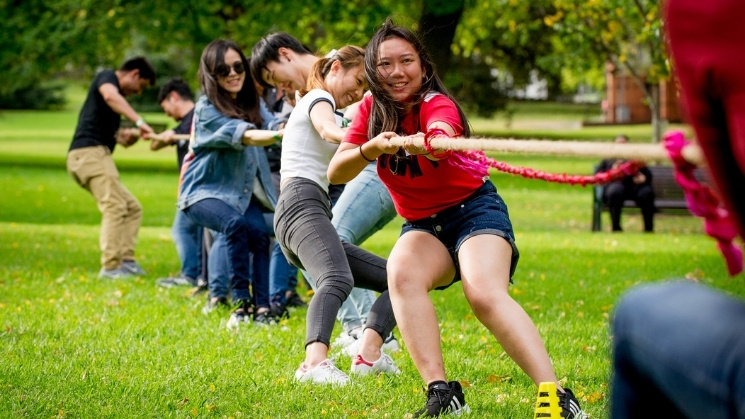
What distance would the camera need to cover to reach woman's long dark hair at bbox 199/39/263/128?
6977 mm

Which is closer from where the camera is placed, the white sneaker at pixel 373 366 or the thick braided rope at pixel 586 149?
the thick braided rope at pixel 586 149

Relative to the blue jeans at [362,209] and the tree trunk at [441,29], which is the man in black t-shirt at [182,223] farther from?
the tree trunk at [441,29]

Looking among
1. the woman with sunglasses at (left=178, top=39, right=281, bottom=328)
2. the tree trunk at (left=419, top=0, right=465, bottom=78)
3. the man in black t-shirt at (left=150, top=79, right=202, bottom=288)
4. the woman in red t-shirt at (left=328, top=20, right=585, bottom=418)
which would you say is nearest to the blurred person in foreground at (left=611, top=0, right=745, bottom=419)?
the woman in red t-shirt at (left=328, top=20, right=585, bottom=418)

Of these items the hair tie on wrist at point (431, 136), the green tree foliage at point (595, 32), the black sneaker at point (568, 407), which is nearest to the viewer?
the hair tie on wrist at point (431, 136)

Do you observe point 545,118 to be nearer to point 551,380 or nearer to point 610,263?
point 610,263

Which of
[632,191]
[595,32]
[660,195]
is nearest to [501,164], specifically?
[632,191]

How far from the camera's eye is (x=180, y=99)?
9.88 meters

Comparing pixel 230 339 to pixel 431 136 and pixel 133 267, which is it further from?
pixel 133 267

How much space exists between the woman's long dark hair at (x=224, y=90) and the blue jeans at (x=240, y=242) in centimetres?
64

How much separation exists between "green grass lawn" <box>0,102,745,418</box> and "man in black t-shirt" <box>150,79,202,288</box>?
437 millimetres

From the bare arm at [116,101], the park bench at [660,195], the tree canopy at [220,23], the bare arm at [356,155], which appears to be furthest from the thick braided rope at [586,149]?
the tree canopy at [220,23]

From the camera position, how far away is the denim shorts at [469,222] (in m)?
4.21

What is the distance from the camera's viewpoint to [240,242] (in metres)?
6.96

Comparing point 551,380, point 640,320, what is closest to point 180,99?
point 551,380
